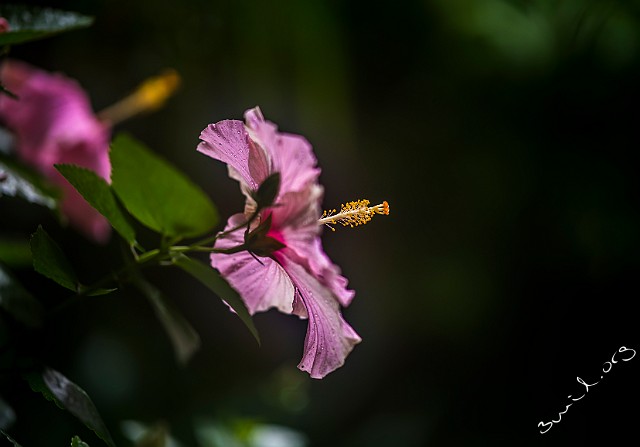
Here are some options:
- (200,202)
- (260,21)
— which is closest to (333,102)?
(260,21)

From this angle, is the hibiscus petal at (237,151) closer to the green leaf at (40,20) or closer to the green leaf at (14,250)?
the green leaf at (40,20)

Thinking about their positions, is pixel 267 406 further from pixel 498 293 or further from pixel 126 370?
Result: pixel 498 293

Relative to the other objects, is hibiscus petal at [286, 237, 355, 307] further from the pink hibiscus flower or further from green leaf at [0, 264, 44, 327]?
green leaf at [0, 264, 44, 327]

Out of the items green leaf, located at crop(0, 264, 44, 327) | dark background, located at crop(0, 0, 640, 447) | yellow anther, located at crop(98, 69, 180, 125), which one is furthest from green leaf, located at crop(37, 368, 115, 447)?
dark background, located at crop(0, 0, 640, 447)

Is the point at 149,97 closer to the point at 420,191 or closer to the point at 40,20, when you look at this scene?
the point at 40,20

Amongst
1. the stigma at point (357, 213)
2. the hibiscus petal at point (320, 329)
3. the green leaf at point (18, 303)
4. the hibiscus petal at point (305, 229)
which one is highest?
the hibiscus petal at point (305, 229)

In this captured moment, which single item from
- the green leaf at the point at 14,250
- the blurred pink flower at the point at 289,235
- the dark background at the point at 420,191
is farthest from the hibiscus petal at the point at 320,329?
the dark background at the point at 420,191

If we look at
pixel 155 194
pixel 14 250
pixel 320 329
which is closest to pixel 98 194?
pixel 155 194
